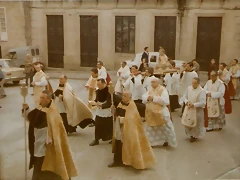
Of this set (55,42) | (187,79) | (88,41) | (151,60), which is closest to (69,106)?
(187,79)

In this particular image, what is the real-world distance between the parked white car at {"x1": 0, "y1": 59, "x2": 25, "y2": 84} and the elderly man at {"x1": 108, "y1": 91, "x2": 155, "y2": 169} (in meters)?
7.78

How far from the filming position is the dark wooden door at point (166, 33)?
610 inches

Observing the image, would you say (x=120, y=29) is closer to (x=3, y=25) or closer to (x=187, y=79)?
(x=3, y=25)

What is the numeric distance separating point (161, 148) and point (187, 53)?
8.22m

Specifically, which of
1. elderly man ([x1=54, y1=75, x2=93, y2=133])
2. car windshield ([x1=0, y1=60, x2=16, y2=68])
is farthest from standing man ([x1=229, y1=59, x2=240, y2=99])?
car windshield ([x1=0, y1=60, x2=16, y2=68])

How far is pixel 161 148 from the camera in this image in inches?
299

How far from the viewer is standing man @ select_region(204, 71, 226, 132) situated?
8312 millimetres

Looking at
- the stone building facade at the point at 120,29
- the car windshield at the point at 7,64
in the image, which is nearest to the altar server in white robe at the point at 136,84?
the stone building facade at the point at 120,29

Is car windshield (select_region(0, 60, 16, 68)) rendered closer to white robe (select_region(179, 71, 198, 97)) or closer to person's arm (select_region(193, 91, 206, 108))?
white robe (select_region(179, 71, 198, 97))

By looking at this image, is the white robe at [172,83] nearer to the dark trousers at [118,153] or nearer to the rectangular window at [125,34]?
the dark trousers at [118,153]

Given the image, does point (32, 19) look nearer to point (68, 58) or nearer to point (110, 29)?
point (68, 58)

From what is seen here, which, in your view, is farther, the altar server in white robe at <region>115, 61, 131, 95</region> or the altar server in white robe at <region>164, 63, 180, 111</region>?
the altar server in white robe at <region>115, 61, 131, 95</region>

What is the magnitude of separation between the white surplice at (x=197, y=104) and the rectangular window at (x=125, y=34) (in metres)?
7.94

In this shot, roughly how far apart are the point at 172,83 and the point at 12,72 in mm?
5995
